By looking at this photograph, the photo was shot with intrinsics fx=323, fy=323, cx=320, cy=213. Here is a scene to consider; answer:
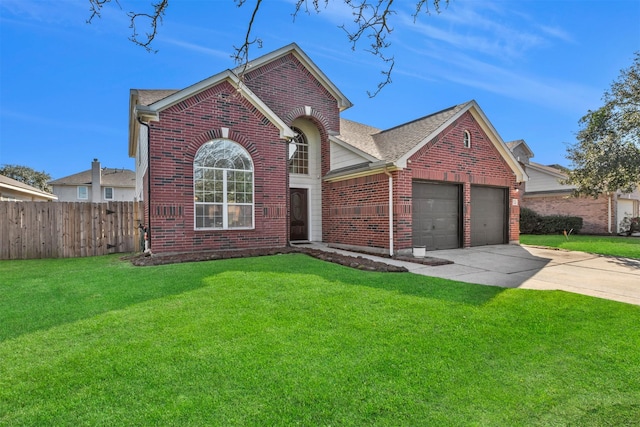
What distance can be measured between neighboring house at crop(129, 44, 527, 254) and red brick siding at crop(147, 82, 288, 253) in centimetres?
3

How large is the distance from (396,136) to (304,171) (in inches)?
166

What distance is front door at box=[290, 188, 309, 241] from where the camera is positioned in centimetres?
1409

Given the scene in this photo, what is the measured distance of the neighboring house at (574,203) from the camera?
2198 cm

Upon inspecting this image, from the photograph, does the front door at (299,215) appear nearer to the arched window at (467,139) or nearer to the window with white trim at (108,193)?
the arched window at (467,139)

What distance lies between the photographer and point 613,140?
1361cm

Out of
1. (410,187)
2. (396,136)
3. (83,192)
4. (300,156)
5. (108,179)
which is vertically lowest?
(410,187)

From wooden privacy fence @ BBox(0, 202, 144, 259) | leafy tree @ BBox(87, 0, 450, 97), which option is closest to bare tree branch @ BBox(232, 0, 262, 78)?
leafy tree @ BBox(87, 0, 450, 97)

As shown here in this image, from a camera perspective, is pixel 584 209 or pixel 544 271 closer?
pixel 544 271

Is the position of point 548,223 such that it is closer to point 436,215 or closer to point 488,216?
point 488,216

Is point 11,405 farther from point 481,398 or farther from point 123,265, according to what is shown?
point 123,265

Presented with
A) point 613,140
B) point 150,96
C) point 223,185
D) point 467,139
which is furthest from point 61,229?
point 613,140

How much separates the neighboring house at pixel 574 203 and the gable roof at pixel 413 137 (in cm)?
1189

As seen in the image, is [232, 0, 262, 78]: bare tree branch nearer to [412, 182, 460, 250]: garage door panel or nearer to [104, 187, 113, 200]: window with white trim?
[412, 182, 460, 250]: garage door panel

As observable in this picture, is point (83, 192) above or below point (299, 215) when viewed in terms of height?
above
